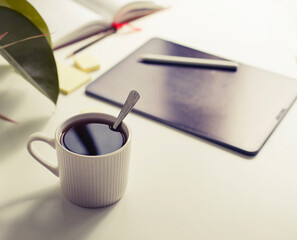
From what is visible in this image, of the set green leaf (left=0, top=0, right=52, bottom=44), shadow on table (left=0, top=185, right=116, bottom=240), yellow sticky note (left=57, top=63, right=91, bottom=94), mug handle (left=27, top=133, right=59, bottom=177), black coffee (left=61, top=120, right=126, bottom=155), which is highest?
green leaf (left=0, top=0, right=52, bottom=44)

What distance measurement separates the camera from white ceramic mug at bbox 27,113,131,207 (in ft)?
1.45

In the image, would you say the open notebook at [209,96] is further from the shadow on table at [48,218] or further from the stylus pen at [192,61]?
the shadow on table at [48,218]

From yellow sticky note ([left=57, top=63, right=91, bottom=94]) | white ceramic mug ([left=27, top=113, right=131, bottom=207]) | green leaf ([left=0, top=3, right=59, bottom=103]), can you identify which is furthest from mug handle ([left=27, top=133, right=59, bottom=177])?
yellow sticky note ([left=57, top=63, right=91, bottom=94])

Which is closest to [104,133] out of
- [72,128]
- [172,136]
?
[72,128]

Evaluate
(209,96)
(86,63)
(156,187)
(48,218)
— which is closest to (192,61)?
(209,96)

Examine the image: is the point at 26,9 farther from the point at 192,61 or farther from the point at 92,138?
the point at 192,61

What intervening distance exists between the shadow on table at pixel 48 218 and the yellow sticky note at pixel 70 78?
0.27 meters

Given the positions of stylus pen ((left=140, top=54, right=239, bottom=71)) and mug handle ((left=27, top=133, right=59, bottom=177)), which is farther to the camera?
stylus pen ((left=140, top=54, right=239, bottom=71))

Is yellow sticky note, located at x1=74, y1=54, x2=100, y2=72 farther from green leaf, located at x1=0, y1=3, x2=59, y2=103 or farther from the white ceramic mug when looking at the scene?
the white ceramic mug

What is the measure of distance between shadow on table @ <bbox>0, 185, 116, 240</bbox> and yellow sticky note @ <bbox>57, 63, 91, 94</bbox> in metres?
0.27

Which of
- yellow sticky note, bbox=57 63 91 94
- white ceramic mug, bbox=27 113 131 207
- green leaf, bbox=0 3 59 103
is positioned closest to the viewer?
white ceramic mug, bbox=27 113 131 207

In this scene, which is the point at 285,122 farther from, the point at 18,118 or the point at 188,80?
the point at 18,118

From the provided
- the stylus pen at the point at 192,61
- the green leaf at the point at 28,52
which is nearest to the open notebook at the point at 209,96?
the stylus pen at the point at 192,61

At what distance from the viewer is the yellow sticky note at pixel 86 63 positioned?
2.64 feet
